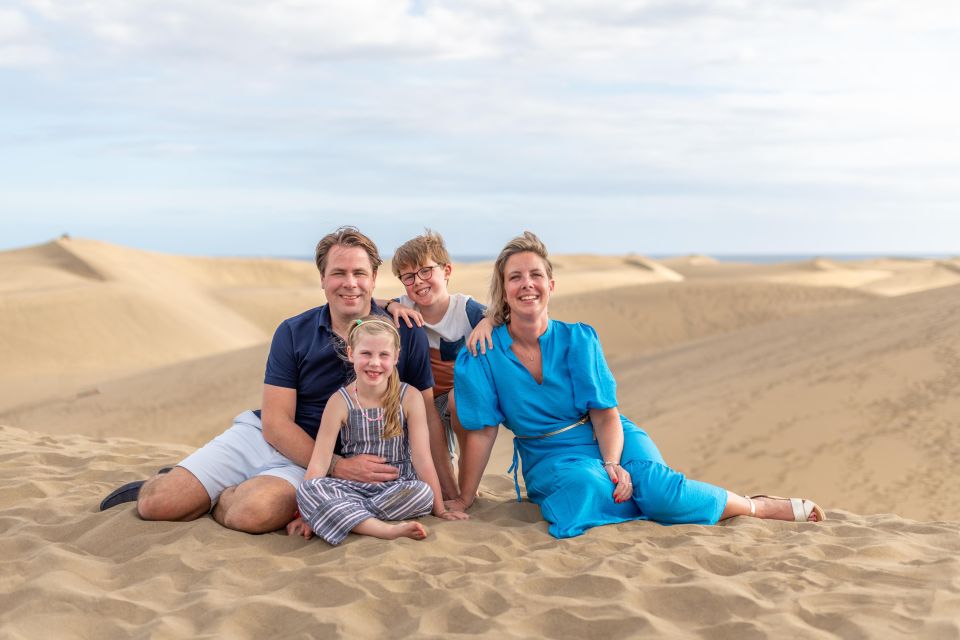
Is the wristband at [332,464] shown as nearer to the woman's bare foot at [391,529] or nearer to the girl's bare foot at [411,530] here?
the woman's bare foot at [391,529]

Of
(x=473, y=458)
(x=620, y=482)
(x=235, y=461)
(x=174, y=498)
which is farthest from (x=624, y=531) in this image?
(x=174, y=498)

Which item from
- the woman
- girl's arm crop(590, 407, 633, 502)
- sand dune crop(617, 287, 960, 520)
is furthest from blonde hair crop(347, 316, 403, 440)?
sand dune crop(617, 287, 960, 520)

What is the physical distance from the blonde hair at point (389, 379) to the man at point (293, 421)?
19cm

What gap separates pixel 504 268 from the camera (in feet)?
16.0

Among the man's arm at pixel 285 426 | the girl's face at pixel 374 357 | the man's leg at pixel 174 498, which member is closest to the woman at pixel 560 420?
the girl's face at pixel 374 357

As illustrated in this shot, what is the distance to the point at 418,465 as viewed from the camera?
4.88 m

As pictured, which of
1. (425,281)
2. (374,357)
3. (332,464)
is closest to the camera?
(374,357)

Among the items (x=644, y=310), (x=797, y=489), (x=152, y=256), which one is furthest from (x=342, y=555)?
(x=152, y=256)

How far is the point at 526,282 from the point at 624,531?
1.44 meters

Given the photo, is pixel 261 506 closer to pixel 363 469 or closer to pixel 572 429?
pixel 363 469

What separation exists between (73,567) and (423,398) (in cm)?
194

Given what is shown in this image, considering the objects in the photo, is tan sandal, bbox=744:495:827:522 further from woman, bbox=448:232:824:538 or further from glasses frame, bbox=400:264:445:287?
glasses frame, bbox=400:264:445:287

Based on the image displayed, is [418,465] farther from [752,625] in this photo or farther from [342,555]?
[752,625]

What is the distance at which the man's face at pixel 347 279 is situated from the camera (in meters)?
4.80
